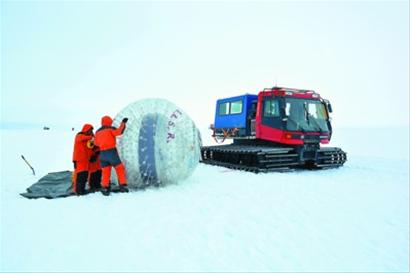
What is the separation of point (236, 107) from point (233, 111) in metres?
0.33

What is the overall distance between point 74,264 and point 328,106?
11.0m

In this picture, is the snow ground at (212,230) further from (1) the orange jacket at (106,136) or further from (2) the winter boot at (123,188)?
(1) the orange jacket at (106,136)

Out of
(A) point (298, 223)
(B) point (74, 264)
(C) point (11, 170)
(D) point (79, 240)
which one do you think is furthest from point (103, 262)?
(C) point (11, 170)

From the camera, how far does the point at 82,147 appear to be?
7.70 meters

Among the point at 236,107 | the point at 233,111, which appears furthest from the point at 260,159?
the point at 233,111

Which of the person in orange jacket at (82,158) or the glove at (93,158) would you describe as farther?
the glove at (93,158)

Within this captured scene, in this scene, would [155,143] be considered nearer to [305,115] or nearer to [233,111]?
[305,115]

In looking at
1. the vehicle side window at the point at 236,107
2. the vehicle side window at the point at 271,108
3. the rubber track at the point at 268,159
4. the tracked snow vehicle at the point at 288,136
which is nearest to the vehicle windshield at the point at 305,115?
the tracked snow vehicle at the point at 288,136

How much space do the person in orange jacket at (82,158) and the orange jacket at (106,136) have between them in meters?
0.49

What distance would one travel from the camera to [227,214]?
232 inches

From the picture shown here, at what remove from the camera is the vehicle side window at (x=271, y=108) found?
11.9 metres

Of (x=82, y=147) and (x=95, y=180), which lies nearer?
(x=82, y=147)

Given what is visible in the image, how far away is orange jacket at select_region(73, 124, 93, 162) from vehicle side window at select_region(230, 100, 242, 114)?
8.63m

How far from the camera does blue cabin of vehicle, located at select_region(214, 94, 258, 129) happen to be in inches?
581
